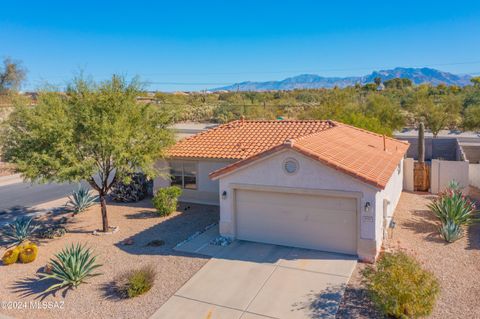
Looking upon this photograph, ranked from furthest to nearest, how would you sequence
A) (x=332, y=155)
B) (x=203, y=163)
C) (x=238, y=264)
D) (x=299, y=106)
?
(x=299, y=106) → (x=203, y=163) → (x=332, y=155) → (x=238, y=264)

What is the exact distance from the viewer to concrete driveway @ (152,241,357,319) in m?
9.95

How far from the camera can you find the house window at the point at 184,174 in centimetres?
2042

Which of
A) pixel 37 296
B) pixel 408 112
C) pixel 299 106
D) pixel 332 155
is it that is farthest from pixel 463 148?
pixel 299 106

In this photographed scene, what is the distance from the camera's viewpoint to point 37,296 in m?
11.1

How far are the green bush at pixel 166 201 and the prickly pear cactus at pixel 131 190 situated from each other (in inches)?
120

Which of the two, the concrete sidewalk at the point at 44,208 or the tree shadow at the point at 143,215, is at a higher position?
the concrete sidewalk at the point at 44,208

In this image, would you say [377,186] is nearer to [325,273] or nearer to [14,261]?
[325,273]

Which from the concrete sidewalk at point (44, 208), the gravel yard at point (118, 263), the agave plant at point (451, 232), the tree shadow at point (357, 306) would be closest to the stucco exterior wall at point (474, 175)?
the agave plant at point (451, 232)

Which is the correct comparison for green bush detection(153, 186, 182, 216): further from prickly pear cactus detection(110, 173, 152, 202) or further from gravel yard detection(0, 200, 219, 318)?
prickly pear cactus detection(110, 173, 152, 202)

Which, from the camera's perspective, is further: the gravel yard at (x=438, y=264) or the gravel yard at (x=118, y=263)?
the gravel yard at (x=118, y=263)

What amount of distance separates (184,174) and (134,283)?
10068 mm

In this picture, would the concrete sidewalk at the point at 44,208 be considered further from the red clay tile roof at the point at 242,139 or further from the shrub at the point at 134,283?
the shrub at the point at 134,283

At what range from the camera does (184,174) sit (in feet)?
67.7

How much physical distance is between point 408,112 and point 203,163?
1844 inches
